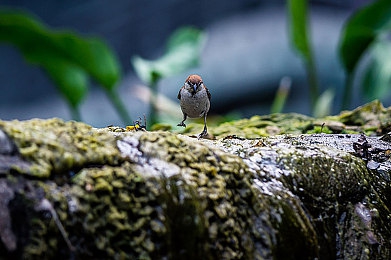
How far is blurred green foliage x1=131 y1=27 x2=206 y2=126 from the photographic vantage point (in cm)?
414

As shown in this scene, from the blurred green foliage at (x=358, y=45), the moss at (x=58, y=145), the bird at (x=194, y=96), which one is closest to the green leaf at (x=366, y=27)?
the blurred green foliage at (x=358, y=45)

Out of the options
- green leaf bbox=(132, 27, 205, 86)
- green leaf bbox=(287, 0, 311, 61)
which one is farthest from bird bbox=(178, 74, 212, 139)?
green leaf bbox=(287, 0, 311, 61)

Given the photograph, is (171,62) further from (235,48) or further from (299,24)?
(235,48)

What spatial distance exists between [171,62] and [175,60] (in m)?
0.06

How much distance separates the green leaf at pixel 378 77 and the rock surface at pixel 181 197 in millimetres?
2932

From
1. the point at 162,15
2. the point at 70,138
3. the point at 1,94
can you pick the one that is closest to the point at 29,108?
the point at 1,94

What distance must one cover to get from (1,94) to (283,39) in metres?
6.63

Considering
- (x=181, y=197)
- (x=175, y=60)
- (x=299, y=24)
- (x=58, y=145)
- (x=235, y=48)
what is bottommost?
(x=181, y=197)

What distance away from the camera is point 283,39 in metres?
7.61

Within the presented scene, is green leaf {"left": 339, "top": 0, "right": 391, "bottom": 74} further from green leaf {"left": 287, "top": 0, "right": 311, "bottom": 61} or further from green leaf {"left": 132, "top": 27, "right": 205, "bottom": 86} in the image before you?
green leaf {"left": 132, "top": 27, "right": 205, "bottom": 86}

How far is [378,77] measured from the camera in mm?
4891

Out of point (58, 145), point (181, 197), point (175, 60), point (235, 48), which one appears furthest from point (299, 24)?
point (58, 145)

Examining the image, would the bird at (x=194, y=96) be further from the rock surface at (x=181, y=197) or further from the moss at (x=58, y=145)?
the moss at (x=58, y=145)

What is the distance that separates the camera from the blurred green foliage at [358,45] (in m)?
4.29
